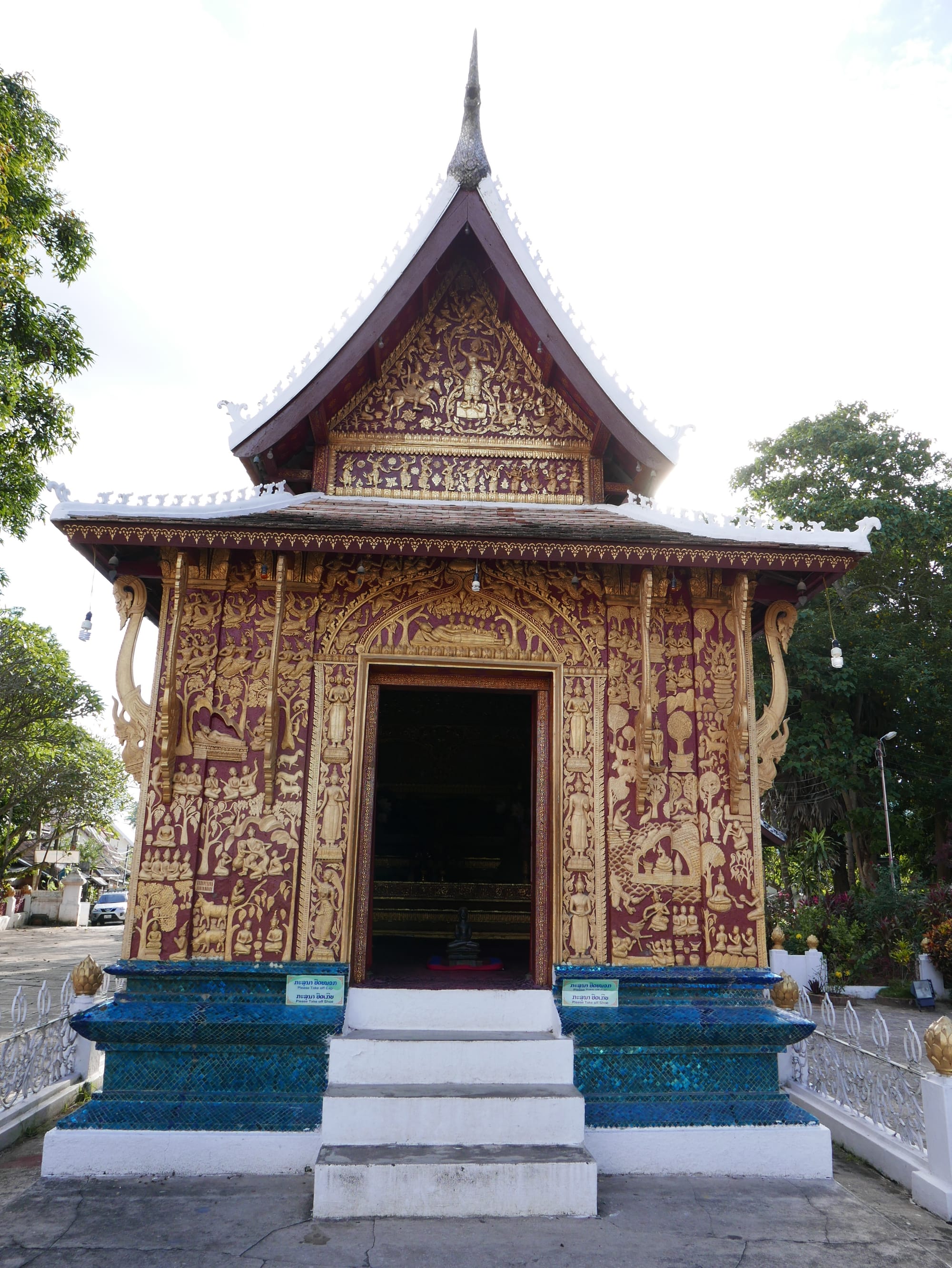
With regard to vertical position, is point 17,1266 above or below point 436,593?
below

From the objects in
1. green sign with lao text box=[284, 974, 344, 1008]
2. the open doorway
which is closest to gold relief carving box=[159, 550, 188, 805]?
green sign with lao text box=[284, 974, 344, 1008]

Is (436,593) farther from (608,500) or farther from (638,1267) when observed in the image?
(638,1267)

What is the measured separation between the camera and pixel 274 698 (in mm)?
6117

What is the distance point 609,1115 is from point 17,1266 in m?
3.48

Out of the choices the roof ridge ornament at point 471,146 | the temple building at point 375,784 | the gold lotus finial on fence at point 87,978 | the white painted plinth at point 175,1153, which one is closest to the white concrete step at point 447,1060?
the temple building at point 375,784

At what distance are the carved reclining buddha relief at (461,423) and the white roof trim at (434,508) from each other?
1.13ft

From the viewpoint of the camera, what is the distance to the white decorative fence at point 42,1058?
6.00 meters

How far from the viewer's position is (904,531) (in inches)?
901

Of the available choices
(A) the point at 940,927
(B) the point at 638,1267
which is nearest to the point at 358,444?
(B) the point at 638,1267

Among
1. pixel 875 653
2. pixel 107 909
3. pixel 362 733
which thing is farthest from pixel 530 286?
pixel 107 909

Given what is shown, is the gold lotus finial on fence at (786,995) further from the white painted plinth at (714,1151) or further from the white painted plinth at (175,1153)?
the white painted plinth at (175,1153)

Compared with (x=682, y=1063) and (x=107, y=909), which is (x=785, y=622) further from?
(x=107, y=909)

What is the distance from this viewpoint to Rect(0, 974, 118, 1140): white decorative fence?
19.7 ft

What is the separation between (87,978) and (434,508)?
490 centimetres
